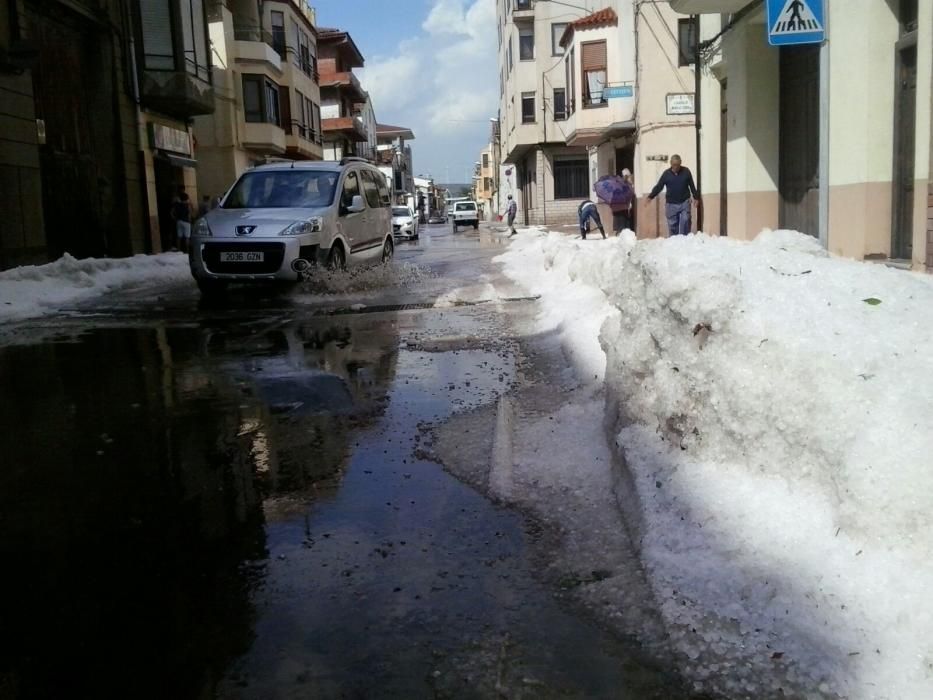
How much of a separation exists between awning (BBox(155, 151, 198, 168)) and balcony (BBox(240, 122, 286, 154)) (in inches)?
341

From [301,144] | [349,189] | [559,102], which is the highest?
[559,102]

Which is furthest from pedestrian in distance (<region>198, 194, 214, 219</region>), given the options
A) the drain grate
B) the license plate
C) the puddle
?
the puddle

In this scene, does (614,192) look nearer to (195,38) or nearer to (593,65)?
(195,38)

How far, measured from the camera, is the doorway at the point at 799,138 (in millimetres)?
12398

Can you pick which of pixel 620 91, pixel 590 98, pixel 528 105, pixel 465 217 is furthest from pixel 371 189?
pixel 465 217

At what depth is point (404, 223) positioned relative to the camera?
37.9m

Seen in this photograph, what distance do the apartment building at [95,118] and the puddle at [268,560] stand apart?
1161 centimetres

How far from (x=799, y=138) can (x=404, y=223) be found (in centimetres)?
2613

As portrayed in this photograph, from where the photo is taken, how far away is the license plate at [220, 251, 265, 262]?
1132cm

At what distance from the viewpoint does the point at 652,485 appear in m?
3.35

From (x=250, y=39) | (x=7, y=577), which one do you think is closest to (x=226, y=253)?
(x=7, y=577)

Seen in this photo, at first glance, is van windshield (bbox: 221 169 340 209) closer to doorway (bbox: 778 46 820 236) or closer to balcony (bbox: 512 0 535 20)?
doorway (bbox: 778 46 820 236)

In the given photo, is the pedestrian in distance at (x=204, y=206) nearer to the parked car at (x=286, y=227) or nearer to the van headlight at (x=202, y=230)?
the parked car at (x=286, y=227)

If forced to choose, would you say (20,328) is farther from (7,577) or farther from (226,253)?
(7,577)
